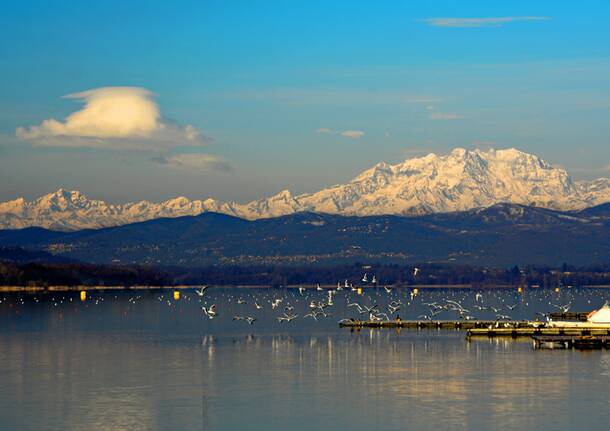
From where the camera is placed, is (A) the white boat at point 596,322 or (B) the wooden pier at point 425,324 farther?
(B) the wooden pier at point 425,324

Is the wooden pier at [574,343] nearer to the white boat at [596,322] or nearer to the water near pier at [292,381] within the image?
the water near pier at [292,381]

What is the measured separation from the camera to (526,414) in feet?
229

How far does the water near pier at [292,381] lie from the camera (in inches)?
2697

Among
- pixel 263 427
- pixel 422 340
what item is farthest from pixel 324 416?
pixel 422 340

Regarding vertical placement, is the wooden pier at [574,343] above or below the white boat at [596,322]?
below

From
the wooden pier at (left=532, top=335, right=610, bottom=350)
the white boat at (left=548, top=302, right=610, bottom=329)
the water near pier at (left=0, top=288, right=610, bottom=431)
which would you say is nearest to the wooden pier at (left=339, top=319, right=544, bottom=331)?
the water near pier at (left=0, top=288, right=610, bottom=431)

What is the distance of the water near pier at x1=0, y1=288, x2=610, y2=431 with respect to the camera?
225 feet

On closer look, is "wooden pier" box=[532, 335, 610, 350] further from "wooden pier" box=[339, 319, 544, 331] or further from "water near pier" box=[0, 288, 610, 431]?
"wooden pier" box=[339, 319, 544, 331]

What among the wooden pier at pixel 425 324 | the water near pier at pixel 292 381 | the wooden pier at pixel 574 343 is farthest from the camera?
the wooden pier at pixel 425 324

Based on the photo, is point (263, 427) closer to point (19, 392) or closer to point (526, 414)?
point (526, 414)

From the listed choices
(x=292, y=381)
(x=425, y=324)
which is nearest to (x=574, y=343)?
(x=425, y=324)

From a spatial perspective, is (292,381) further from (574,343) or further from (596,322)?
(596,322)

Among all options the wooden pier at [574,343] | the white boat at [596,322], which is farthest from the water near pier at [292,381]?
the white boat at [596,322]

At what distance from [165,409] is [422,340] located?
50797 millimetres
